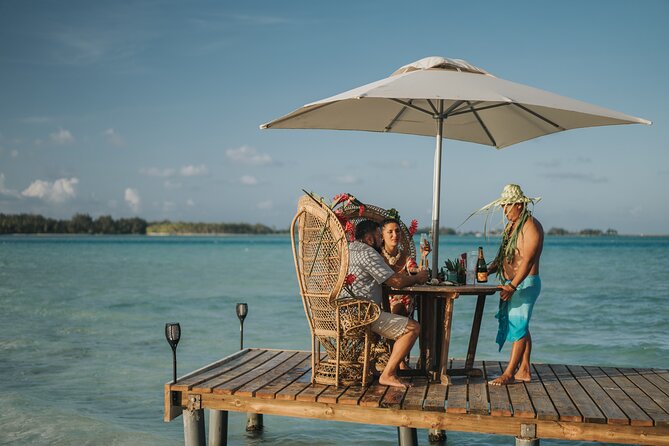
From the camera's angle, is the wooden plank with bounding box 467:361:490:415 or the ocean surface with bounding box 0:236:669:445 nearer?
the wooden plank with bounding box 467:361:490:415

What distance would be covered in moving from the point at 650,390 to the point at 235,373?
3522 millimetres

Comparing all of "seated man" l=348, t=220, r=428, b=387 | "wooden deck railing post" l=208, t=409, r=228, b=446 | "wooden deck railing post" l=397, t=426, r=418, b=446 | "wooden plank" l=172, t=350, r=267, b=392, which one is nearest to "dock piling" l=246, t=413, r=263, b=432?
"wooden plank" l=172, t=350, r=267, b=392

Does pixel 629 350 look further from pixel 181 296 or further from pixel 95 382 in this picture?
pixel 181 296

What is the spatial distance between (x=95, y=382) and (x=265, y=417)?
3.68m

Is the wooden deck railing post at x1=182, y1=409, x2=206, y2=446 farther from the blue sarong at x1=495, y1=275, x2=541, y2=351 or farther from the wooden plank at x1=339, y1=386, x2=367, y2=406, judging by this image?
the blue sarong at x1=495, y1=275, x2=541, y2=351

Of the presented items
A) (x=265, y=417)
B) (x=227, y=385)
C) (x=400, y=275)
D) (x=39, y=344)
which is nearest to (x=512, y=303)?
(x=400, y=275)

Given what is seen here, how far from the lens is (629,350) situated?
45.7 ft

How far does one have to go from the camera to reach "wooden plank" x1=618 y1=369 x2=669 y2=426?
16.7ft

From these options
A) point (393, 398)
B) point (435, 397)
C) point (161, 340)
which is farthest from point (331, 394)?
point (161, 340)

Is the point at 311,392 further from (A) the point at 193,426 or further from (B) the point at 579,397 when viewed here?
(B) the point at 579,397

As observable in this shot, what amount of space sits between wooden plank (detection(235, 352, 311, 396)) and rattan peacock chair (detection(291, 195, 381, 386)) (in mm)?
446

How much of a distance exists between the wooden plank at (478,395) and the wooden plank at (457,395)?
4 centimetres

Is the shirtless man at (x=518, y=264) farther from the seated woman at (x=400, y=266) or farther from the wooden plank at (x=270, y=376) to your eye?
the wooden plank at (x=270, y=376)

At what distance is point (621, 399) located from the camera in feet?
17.5
